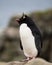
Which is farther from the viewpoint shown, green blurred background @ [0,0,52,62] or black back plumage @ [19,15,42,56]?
green blurred background @ [0,0,52,62]

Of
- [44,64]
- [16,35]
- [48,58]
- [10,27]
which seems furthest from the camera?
[10,27]

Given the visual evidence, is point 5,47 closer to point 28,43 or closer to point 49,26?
point 49,26

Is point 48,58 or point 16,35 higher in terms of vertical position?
point 16,35

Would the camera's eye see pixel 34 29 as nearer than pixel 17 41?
Yes

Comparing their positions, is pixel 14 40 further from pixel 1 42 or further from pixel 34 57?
pixel 34 57

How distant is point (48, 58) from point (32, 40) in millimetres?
6098

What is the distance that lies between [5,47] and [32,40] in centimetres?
658

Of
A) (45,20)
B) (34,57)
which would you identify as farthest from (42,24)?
(34,57)

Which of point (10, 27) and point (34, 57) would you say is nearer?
point (34, 57)

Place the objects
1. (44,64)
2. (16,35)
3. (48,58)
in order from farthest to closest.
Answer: (16,35) < (48,58) < (44,64)

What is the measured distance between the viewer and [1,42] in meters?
10.5

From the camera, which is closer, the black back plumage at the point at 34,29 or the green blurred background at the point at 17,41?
the black back plumage at the point at 34,29

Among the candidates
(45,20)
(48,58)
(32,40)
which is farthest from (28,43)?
(45,20)

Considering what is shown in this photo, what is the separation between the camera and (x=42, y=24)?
34.8 feet
